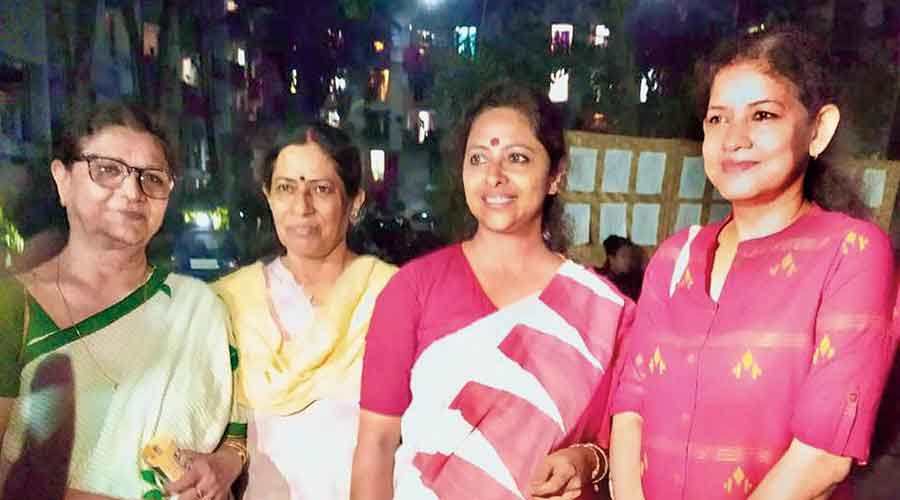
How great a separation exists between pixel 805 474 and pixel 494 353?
0.47 meters

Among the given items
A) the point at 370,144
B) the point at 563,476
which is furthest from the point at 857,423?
the point at 370,144

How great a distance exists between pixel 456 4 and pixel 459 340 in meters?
0.53

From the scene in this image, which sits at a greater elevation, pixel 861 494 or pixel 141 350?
pixel 141 350

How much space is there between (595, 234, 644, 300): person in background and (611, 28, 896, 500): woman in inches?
1.4

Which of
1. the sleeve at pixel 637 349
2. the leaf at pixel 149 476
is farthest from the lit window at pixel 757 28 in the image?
the leaf at pixel 149 476

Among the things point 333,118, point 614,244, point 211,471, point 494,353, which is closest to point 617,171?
point 614,244

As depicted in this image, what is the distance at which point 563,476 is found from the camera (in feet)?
4.03

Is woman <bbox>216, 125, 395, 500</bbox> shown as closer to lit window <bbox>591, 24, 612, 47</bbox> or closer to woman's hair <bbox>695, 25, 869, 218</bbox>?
lit window <bbox>591, 24, 612, 47</bbox>

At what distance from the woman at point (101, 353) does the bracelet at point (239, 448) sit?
0.08ft

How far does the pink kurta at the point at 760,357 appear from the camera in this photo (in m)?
1.08

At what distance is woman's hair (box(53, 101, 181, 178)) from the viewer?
1.23m

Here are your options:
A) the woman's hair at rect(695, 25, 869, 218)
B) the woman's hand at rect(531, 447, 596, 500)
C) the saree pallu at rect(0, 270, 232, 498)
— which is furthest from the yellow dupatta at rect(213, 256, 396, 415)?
the woman's hair at rect(695, 25, 869, 218)

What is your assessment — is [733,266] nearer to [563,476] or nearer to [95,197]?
[563,476]

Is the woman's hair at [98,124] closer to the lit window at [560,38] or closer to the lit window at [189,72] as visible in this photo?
the lit window at [189,72]
